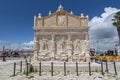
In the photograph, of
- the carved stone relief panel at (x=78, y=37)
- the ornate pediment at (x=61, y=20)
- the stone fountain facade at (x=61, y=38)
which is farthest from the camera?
the ornate pediment at (x=61, y=20)

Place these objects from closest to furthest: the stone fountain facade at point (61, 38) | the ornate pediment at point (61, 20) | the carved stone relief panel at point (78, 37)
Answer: the stone fountain facade at point (61, 38), the carved stone relief panel at point (78, 37), the ornate pediment at point (61, 20)

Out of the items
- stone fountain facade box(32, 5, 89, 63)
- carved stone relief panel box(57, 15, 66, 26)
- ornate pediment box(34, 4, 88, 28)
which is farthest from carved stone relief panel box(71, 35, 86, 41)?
carved stone relief panel box(57, 15, 66, 26)

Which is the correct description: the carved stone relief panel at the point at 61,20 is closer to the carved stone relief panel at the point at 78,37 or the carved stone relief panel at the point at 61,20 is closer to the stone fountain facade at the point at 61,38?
the stone fountain facade at the point at 61,38

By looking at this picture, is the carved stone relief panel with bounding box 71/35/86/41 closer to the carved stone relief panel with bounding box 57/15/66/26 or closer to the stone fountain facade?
the stone fountain facade

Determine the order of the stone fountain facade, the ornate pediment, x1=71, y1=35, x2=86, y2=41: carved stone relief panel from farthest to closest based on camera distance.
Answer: the ornate pediment, x1=71, y1=35, x2=86, y2=41: carved stone relief panel, the stone fountain facade

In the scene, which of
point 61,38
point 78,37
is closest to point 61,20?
point 61,38

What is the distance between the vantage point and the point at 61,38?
80.9 ft

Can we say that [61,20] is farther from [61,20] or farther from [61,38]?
[61,38]

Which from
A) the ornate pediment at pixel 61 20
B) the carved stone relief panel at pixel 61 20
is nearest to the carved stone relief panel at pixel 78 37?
the ornate pediment at pixel 61 20

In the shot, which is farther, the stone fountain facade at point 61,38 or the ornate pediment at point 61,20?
the ornate pediment at point 61,20

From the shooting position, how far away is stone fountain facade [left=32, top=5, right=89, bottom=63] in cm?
2425

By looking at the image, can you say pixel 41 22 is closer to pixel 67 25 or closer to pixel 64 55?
pixel 67 25

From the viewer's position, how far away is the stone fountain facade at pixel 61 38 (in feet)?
79.6

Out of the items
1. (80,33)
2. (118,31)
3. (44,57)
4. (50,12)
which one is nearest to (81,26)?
(80,33)
